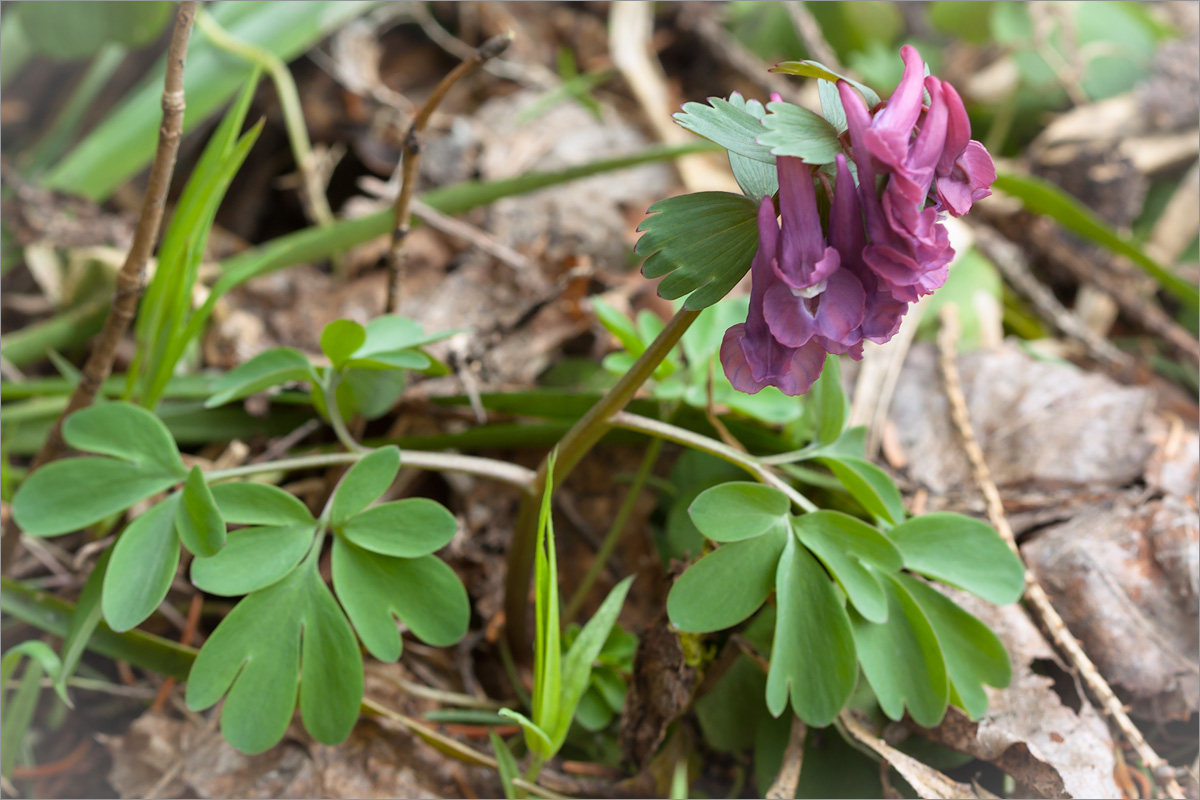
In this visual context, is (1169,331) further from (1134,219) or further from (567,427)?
(567,427)

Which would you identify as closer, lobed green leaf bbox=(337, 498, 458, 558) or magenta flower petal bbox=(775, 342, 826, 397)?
magenta flower petal bbox=(775, 342, 826, 397)

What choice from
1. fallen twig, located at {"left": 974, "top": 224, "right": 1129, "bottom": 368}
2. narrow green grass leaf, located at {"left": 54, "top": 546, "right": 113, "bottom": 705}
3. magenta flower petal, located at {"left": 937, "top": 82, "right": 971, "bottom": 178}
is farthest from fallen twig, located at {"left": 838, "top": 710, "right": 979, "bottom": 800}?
fallen twig, located at {"left": 974, "top": 224, "right": 1129, "bottom": 368}

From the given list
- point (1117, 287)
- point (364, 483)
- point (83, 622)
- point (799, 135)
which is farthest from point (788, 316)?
point (1117, 287)

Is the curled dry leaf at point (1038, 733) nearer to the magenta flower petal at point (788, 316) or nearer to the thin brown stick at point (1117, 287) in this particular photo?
the magenta flower petal at point (788, 316)

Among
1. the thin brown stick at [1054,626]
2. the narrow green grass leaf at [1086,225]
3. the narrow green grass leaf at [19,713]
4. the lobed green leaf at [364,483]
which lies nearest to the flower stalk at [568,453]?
the lobed green leaf at [364,483]

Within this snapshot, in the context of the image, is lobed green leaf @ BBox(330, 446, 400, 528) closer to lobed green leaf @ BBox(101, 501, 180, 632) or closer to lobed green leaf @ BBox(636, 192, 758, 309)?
lobed green leaf @ BBox(101, 501, 180, 632)


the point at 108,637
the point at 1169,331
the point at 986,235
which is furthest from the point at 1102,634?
the point at 108,637

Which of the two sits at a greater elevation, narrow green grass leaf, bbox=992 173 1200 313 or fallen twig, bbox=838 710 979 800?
narrow green grass leaf, bbox=992 173 1200 313
